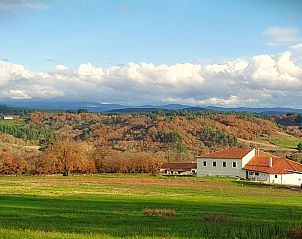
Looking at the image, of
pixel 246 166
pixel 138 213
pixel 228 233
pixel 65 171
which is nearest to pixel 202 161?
pixel 246 166

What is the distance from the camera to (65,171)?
10662 centimetres

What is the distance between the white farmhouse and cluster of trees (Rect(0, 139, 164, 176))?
12.4m

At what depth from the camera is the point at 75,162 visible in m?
106

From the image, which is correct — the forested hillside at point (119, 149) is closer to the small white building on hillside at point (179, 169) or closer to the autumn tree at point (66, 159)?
the autumn tree at point (66, 159)

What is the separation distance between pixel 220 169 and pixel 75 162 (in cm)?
2889

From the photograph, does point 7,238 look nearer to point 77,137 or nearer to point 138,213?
point 138,213

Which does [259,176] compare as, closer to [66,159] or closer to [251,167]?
[251,167]

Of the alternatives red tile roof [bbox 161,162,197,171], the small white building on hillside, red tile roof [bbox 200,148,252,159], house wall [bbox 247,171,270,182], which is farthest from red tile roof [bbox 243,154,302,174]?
red tile roof [bbox 161,162,197,171]

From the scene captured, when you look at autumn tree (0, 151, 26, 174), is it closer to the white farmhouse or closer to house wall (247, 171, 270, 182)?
the white farmhouse

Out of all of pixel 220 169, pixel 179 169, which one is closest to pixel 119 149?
pixel 179 169

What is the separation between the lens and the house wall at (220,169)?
10338 cm

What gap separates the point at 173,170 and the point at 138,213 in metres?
91.6

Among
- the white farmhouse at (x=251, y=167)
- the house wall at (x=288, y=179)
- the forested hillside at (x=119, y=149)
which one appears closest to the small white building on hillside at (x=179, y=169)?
the forested hillside at (x=119, y=149)

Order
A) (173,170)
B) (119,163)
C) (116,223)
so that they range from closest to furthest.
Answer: (116,223) → (119,163) → (173,170)
